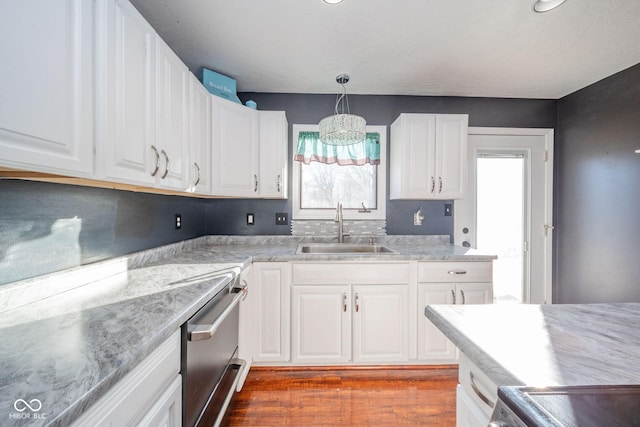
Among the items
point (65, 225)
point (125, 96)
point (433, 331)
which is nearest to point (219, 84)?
point (125, 96)

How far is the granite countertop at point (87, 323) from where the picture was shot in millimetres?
485

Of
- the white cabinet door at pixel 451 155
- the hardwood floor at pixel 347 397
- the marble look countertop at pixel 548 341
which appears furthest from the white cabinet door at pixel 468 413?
the white cabinet door at pixel 451 155

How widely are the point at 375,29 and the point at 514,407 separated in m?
1.91

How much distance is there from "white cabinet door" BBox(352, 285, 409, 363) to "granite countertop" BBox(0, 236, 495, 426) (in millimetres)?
950

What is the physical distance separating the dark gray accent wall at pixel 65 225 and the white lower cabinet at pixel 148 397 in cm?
62

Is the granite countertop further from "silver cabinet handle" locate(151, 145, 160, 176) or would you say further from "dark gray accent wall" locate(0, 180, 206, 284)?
"silver cabinet handle" locate(151, 145, 160, 176)

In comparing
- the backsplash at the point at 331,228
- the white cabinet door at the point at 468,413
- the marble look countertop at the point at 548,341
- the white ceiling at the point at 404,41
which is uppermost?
the white ceiling at the point at 404,41

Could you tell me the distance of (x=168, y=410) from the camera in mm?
785

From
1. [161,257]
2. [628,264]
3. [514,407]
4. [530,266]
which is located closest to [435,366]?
[530,266]

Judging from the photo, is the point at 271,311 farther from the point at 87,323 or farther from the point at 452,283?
the point at 452,283

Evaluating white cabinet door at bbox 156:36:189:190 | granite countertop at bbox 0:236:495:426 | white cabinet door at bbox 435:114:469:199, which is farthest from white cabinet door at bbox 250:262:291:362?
white cabinet door at bbox 435:114:469:199

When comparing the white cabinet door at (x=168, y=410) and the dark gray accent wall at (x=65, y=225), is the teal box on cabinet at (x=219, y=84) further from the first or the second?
the white cabinet door at (x=168, y=410)

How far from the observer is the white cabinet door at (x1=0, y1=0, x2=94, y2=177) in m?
0.65

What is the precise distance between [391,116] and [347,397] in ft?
7.73
